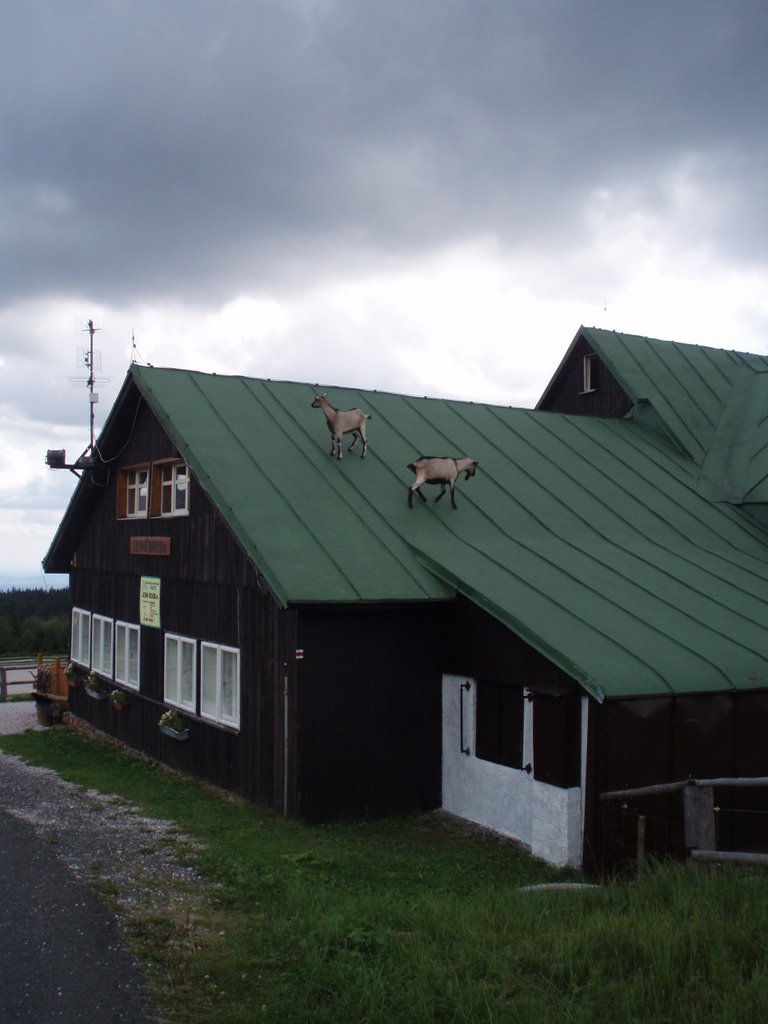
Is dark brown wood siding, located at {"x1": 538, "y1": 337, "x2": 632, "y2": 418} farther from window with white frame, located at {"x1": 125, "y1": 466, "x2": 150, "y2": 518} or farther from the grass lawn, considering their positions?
the grass lawn

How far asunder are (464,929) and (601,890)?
1505 mm

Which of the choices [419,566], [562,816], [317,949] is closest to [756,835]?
[562,816]

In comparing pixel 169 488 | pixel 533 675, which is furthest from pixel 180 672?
pixel 533 675

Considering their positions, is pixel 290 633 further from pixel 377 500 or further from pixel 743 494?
pixel 743 494

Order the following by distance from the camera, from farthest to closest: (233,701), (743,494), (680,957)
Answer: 1. (743,494)
2. (233,701)
3. (680,957)

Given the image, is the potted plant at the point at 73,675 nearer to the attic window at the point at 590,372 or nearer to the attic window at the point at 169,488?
the attic window at the point at 169,488

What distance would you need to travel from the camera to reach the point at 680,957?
592 centimetres

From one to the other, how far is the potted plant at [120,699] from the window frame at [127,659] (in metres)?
0.21

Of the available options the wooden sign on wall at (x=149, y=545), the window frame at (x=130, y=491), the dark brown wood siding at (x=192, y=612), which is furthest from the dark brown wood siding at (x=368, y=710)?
the window frame at (x=130, y=491)

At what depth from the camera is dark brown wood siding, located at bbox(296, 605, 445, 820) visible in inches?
503

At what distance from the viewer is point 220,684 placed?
14914 millimetres

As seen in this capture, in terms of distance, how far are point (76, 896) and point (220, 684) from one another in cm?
665

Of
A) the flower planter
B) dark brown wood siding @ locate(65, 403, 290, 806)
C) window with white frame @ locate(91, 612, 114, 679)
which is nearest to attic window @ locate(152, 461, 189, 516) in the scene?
dark brown wood siding @ locate(65, 403, 290, 806)

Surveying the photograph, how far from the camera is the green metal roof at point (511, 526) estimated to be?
12.1 m
